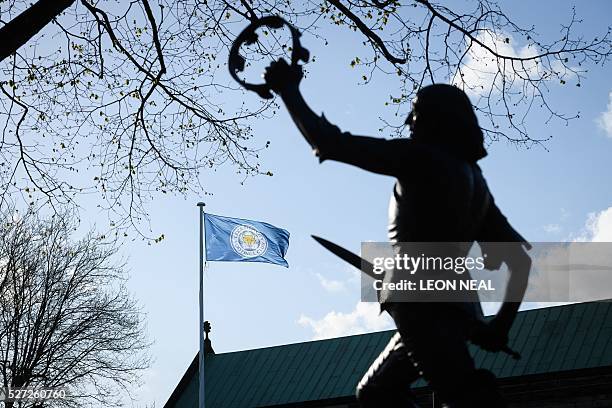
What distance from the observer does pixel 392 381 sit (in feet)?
15.4

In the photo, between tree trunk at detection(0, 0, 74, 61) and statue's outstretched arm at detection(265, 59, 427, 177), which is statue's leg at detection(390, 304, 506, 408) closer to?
statue's outstretched arm at detection(265, 59, 427, 177)

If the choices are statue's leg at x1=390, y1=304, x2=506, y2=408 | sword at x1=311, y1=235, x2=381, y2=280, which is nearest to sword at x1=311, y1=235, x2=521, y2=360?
sword at x1=311, y1=235, x2=381, y2=280

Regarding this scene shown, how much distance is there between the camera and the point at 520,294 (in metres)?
4.78

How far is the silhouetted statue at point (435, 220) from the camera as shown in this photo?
14.4 feet

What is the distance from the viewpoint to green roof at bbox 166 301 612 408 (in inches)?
1286

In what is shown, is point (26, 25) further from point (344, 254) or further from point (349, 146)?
point (349, 146)

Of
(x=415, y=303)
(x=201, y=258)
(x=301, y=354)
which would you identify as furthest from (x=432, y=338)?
(x=301, y=354)

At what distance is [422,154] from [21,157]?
9496 mm

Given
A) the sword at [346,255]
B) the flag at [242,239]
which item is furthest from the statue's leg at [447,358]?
the flag at [242,239]

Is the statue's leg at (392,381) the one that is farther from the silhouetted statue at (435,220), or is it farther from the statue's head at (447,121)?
the statue's head at (447,121)

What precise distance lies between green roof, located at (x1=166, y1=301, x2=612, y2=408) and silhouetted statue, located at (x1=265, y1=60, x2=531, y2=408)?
93.1 ft

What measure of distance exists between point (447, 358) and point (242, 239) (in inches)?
905

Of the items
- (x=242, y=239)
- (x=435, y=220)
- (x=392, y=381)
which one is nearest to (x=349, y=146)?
(x=435, y=220)

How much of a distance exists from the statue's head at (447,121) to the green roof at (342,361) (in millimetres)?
28480
